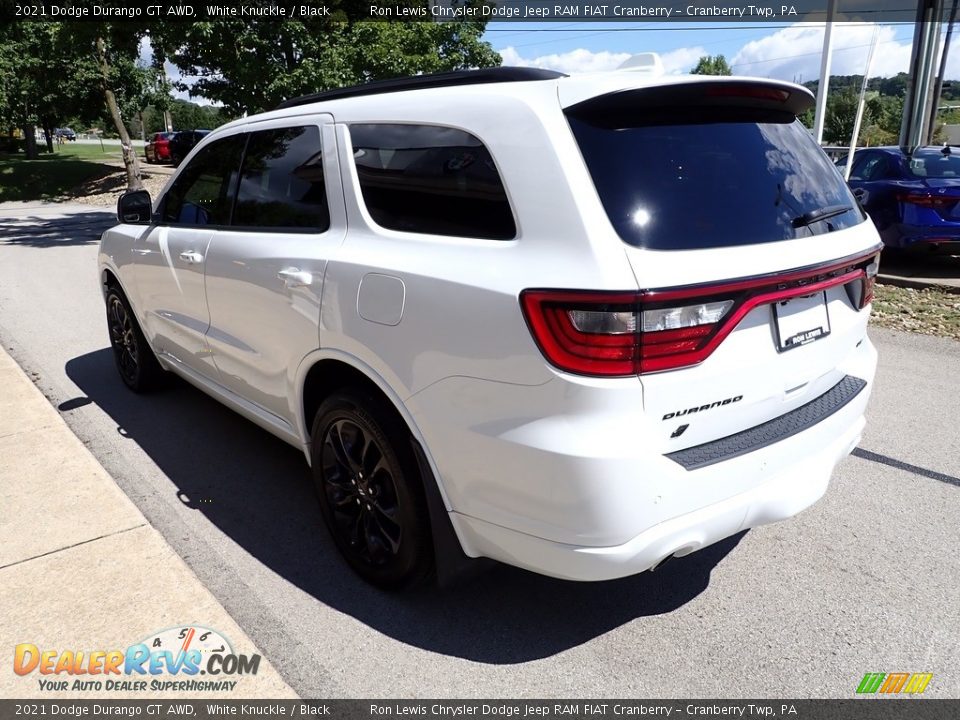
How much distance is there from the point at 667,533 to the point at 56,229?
57.4ft

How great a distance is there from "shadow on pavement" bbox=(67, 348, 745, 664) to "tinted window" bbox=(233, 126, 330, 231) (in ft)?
4.56

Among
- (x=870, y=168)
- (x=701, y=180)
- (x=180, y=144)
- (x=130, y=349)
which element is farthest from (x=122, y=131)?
(x=701, y=180)

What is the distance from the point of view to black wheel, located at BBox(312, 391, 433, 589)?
2.72m

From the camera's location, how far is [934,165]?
30.6 feet

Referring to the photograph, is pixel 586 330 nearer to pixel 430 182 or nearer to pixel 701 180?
pixel 701 180

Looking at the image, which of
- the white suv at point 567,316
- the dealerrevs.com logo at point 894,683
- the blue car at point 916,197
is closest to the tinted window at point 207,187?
the white suv at point 567,316

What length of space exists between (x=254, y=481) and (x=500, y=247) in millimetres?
2362

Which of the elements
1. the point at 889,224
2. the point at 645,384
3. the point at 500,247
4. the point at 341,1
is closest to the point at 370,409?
the point at 500,247

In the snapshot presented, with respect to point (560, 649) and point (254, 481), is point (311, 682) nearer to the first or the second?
point (560, 649)

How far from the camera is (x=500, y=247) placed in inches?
91.9

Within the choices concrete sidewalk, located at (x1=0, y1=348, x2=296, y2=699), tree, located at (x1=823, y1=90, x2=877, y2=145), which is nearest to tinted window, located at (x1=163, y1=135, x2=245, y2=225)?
concrete sidewalk, located at (x1=0, y1=348, x2=296, y2=699)

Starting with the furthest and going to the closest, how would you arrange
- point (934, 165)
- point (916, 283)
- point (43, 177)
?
1. point (43, 177)
2. point (934, 165)
3. point (916, 283)

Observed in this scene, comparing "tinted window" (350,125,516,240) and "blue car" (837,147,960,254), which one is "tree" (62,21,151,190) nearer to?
"blue car" (837,147,960,254)

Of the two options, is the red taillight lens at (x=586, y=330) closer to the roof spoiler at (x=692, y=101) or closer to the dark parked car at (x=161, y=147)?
the roof spoiler at (x=692, y=101)
